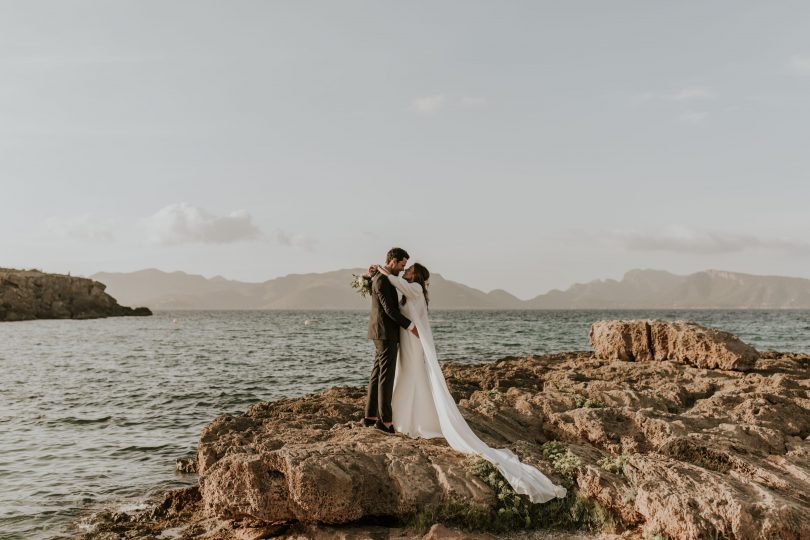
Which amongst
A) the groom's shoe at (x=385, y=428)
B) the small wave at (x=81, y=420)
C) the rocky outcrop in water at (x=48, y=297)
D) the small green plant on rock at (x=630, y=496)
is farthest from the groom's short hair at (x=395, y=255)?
the rocky outcrop in water at (x=48, y=297)

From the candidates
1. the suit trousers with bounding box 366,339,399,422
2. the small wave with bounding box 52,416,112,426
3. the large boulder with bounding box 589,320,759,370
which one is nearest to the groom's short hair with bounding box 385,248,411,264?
the suit trousers with bounding box 366,339,399,422

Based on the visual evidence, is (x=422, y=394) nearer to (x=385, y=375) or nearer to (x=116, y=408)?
(x=385, y=375)

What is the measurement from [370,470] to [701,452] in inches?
177

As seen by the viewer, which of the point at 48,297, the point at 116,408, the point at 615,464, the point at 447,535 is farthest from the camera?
the point at 48,297

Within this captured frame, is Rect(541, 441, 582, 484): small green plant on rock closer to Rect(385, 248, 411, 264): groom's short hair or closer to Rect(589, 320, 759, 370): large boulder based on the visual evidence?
Rect(385, 248, 411, 264): groom's short hair

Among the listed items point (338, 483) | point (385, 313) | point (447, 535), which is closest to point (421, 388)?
point (385, 313)

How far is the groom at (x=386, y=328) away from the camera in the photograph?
340 inches

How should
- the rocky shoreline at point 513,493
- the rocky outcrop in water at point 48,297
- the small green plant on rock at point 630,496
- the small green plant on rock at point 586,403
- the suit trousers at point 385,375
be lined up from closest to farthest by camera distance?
the rocky shoreline at point 513,493 < the small green plant on rock at point 630,496 < the suit trousers at point 385,375 < the small green plant on rock at point 586,403 < the rocky outcrop in water at point 48,297

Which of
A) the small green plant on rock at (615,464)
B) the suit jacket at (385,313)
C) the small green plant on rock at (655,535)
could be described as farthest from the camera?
the suit jacket at (385,313)

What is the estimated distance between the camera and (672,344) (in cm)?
1902

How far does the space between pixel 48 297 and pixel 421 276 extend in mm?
105021

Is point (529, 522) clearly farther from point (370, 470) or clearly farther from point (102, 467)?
point (102, 467)

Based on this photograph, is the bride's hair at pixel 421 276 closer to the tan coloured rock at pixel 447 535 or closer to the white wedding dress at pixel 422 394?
the white wedding dress at pixel 422 394

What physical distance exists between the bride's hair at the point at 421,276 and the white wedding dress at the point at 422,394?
13 cm
